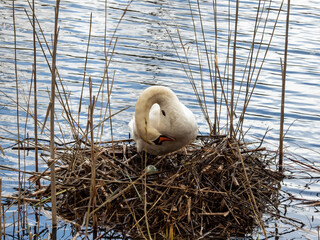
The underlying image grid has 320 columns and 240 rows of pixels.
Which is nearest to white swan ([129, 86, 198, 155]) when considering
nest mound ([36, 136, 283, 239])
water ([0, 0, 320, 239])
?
nest mound ([36, 136, 283, 239])

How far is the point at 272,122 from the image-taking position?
8641mm

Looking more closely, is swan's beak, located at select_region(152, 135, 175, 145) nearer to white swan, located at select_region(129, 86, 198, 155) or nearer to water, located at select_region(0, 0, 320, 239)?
white swan, located at select_region(129, 86, 198, 155)

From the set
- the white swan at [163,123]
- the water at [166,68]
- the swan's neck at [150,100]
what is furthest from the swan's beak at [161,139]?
the water at [166,68]

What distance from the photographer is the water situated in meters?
6.98

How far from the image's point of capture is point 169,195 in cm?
518

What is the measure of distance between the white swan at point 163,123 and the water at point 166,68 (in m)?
1.11

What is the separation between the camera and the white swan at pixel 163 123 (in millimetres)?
5422

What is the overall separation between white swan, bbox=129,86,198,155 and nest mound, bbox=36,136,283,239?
0.76 ft

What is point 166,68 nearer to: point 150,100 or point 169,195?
point 150,100

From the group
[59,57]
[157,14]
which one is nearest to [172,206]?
[59,57]

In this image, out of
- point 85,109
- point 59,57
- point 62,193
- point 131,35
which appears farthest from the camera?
point 131,35

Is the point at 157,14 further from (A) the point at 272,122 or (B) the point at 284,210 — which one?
(B) the point at 284,210

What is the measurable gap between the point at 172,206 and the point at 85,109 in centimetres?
375

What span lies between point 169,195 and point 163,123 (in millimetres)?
701
